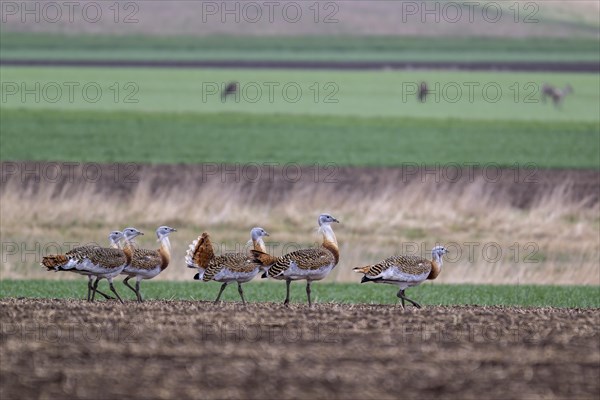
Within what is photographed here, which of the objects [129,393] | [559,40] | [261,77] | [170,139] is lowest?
[129,393]

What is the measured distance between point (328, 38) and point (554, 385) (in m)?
85.9

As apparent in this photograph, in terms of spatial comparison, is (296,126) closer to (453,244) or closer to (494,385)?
(453,244)

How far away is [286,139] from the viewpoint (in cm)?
4809

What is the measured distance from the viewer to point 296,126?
5209 centimetres

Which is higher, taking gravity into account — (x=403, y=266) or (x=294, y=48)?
(x=294, y=48)

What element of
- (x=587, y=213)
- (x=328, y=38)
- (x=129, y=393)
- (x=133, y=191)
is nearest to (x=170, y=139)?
(x=133, y=191)

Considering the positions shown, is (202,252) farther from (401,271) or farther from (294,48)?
(294,48)

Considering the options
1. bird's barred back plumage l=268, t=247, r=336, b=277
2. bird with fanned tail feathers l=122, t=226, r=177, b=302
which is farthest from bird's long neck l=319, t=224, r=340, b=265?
bird with fanned tail feathers l=122, t=226, r=177, b=302

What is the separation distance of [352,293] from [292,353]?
30.0 ft

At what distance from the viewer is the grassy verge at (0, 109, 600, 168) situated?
4319 cm

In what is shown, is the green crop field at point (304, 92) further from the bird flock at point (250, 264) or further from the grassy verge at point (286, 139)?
the bird flock at point (250, 264)

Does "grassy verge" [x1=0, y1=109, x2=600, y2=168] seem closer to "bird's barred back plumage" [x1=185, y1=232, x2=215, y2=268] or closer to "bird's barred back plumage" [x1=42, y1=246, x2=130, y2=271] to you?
"bird's barred back plumage" [x1=185, y1=232, x2=215, y2=268]

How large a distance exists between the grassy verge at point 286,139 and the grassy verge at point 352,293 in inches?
724

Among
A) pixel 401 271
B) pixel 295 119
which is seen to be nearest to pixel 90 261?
pixel 401 271
